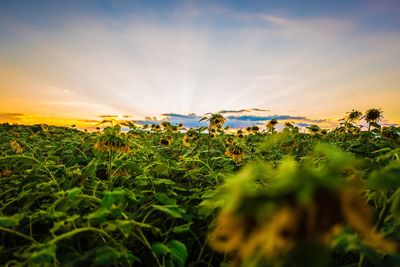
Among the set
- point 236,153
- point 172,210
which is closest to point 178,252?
point 172,210

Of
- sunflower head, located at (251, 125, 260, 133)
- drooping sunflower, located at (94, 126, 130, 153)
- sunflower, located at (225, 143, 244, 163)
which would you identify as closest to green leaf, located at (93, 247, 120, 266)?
drooping sunflower, located at (94, 126, 130, 153)

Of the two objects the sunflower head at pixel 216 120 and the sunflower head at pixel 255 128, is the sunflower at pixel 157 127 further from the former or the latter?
the sunflower head at pixel 216 120

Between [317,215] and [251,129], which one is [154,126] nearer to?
[251,129]

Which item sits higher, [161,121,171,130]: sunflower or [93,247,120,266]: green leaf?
[161,121,171,130]: sunflower

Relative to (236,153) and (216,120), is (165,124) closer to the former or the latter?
(216,120)

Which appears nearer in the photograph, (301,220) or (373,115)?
(301,220)

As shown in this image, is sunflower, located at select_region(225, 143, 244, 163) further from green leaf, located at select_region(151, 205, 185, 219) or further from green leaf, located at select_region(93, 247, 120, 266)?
green leaf, located at select_region(93, 247, 120, 266)

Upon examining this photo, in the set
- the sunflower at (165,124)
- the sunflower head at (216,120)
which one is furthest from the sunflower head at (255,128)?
the sunflower head at (216,120)

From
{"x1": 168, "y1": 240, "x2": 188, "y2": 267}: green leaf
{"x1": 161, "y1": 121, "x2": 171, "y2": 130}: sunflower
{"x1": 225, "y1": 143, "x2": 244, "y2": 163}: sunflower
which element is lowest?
{"x1": 168, "y1": 240, "x2": 188, "y2": 267}: green leaf

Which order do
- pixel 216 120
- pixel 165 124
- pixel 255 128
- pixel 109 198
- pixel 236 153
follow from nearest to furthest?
pixel 109 198 < pixel 236 153 < pixel 216 120 < pixel 165 124 < pixel 255 128

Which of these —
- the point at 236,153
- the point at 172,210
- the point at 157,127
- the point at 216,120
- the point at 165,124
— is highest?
the point at 216,120

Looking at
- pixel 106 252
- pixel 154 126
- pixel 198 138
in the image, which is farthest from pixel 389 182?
pixel 154 126

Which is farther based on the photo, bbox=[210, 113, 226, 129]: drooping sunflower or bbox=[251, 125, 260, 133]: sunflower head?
bbox=[251, 125, 260, 133]: sunflower head

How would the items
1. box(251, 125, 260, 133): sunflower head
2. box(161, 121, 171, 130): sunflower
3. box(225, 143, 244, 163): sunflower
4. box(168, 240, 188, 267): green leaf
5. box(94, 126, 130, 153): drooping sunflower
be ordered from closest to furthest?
box(168, 240, 188, 267): green leaf → box(94, 126, 130, 153): drooping sunflower → box(225, 143, 244, 163): sunflower → box(161, 121, 171, 130): sunflower → box(251, 125, 260, 133): sunflower head
